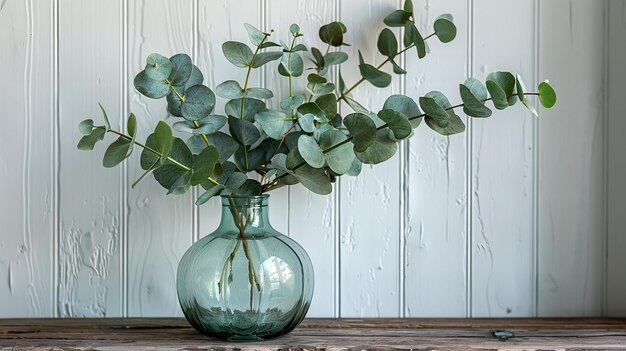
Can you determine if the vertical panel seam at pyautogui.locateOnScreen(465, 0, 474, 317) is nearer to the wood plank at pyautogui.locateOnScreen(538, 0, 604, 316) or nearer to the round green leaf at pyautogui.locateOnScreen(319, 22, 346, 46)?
the wood plank at pyautogui.locateOnScreen(538, 0, 604, 316)

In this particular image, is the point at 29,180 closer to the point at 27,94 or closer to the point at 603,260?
the point at 27,94

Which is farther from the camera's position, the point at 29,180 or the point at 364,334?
the point at 29,180

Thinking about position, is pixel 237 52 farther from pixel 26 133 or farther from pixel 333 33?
pixel 26 133

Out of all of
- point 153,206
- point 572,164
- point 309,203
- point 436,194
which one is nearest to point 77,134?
point 153,206

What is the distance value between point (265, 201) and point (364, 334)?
258mm

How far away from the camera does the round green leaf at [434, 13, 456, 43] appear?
1136 mm

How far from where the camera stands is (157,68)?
0.96m

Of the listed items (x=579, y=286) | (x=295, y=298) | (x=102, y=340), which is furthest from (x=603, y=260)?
(x=102, y=340)

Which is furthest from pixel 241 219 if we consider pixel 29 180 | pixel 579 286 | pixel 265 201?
pixel 579 286

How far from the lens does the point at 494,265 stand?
3.97 feet

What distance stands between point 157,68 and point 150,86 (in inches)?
1.2

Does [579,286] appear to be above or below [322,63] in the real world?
below

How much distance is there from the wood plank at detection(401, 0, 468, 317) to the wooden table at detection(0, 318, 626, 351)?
0.18ft

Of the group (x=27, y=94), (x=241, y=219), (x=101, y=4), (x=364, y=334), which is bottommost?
(x=364, y=334)
